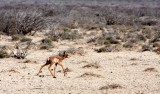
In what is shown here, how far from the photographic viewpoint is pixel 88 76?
16656mm

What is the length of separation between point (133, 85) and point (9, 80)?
3.96 m

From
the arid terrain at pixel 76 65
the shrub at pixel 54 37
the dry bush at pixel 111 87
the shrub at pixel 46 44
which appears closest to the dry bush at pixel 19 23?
the arid terrain at pixel 76 65

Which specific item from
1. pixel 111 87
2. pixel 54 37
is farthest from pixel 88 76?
pixel 54 37

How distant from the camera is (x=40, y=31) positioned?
3722 cm

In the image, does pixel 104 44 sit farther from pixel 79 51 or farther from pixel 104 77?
pixel 104 77

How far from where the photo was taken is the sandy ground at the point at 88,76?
47.5 feet

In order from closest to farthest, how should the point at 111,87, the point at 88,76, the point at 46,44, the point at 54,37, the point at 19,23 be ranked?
the point at 111,87
the point at 88,76
the point at 46,44
the point at 54,37
the point at 19,23

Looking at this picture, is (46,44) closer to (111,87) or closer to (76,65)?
(76,65)

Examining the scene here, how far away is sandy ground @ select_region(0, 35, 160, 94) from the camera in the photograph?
14.5m

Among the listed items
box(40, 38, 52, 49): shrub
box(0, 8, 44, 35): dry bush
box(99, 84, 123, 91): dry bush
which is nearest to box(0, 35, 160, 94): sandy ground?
box(99, 84, 123, 91): dry bush

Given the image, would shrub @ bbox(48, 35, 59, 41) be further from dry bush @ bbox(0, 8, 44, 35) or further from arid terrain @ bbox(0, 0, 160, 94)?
dry bush @ bbox(0, 8, 44, 35)

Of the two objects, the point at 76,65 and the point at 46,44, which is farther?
the point at 46,44

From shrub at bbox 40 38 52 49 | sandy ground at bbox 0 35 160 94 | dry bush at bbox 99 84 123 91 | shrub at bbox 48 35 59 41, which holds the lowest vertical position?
shrub at bbox 48 35 59 41

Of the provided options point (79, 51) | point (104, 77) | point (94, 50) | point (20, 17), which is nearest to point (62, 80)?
point (104, 77)
